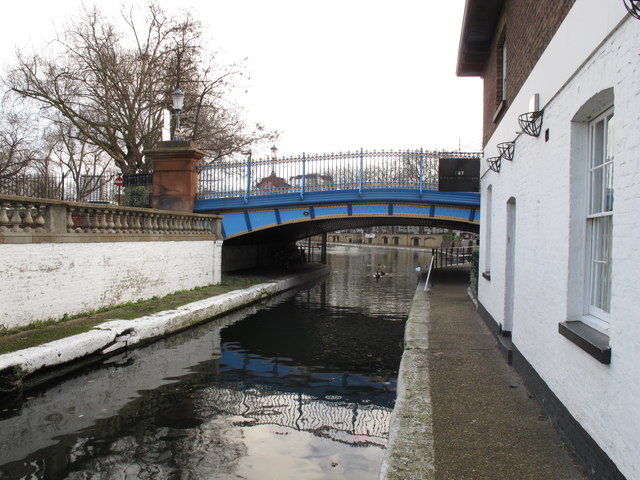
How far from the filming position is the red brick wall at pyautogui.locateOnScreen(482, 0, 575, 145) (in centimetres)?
521

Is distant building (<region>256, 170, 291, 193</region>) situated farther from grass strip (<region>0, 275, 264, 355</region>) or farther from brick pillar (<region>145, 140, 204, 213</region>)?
grass strip (<region>0, 275, 264, 355</region>)

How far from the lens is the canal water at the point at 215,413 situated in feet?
15.0

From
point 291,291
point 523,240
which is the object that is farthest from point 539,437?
point 291,291

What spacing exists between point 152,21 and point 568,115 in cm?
2141

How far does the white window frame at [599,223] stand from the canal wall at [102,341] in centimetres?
657

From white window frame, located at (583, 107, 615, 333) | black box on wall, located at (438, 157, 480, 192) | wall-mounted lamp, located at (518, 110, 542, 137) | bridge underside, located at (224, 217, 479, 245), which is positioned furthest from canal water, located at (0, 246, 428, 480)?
bridge underside, located at (224, 217, 479, 245)

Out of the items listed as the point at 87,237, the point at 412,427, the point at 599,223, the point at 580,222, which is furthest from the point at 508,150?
the point at 87,237

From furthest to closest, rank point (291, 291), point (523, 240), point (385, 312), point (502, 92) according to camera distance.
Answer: point (291, 291), point (385, 312), point (502, 92), point (523, 240)

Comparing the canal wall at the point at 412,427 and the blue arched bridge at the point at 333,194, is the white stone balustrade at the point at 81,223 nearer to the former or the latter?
the blue arched bridge at the point at 333,194

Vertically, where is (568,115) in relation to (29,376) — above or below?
above

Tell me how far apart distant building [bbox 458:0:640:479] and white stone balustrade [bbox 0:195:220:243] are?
7.76 meters

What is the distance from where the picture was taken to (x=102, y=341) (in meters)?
8.02

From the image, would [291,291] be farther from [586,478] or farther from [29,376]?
[586,478]

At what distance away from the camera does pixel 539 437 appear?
4176 mm
